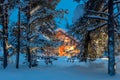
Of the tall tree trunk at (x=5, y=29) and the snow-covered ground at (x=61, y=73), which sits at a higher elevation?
the tall tree trunk at (x=5, y=29)

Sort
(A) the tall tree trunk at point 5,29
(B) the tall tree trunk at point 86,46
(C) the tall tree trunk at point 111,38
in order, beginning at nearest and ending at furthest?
(C) the tall tree trunk at point 111,38 < (B) the tall tree trunk at point 86,46 < (A) the tall tree trunk at point 5,29

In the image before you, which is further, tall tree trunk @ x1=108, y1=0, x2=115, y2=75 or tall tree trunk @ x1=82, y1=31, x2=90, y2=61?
tall tree trunk @ x1=82, y1=31, x2=90, y2=61

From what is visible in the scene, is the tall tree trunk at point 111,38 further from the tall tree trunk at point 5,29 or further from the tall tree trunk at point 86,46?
the tall tree trunk at point 5,29

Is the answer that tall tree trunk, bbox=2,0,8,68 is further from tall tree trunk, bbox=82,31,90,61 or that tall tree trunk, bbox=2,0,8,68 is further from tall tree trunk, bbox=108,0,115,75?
tall tree trunk, bbox=108,0,115,75

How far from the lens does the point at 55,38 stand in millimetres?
28875

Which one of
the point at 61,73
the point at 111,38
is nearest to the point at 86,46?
the point at 111,38

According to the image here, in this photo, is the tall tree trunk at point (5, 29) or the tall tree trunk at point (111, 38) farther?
the tall tree trunk at point (5, 29)

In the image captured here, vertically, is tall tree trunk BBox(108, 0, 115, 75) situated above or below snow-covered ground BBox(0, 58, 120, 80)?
above

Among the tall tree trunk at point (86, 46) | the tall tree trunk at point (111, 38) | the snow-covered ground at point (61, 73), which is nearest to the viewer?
the snow-covered ground at point (61, 73)

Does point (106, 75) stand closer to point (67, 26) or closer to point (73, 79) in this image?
point (73, 79)

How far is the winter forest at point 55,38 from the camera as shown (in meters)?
22.4

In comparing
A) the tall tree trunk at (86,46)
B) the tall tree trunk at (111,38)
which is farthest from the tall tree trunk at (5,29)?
the tall tree trunk at (111,38)

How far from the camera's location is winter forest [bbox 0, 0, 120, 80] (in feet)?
73.6

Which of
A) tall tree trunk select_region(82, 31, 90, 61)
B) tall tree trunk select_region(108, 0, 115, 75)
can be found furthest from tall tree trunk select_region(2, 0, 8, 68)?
tall tree trunk select_region(108, 0, 115, 75)
